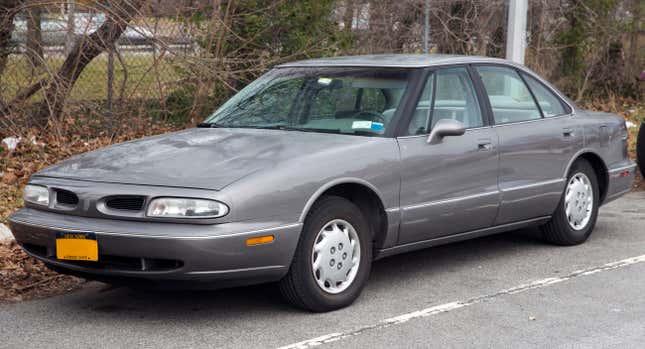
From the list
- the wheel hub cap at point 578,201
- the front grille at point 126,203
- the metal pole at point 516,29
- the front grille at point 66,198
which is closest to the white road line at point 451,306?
the wheel hub cap at point 578,201

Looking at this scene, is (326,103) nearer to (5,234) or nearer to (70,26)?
(5,234)

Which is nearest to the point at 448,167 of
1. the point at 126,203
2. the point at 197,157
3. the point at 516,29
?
the point at 197,157

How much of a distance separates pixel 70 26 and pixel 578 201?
17.1 ft

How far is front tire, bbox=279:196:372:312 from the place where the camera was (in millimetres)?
5520

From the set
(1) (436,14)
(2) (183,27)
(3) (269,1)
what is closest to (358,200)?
(2) (183,27)

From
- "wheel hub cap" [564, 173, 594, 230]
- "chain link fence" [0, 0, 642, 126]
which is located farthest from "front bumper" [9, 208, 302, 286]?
"chain link fence" [0, 0, 642, 126]

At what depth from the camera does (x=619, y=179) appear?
311 inches

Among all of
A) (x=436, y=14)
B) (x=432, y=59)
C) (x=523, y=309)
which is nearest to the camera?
(x=523, y=309)

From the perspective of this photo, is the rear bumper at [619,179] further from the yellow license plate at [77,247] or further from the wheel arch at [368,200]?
the yellow license plate at [77,247]

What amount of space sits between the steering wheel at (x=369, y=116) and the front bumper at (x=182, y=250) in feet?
3.75

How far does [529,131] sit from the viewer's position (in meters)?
7.09

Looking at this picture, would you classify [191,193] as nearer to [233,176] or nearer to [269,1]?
[233,176]

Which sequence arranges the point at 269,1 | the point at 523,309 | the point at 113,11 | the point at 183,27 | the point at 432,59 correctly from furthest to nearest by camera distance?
the point at 269,1 < the point at 183,27 < the point at 113,11 < the point at 432,59 < the point at 523,309

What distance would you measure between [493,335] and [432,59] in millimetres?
2246
